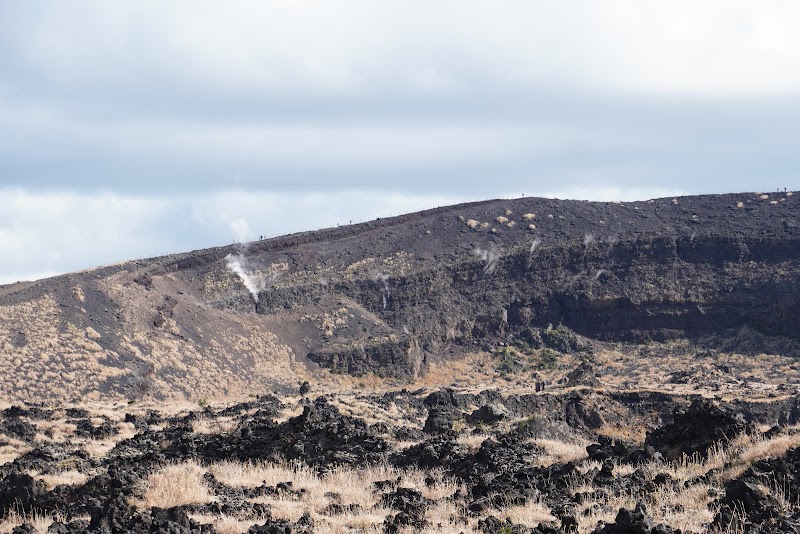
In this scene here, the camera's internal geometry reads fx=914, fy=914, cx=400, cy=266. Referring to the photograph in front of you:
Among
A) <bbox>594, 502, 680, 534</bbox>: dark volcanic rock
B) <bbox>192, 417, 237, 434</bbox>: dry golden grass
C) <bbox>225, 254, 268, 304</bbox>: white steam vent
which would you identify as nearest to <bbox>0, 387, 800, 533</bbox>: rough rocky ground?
<bbox>594, 502, 680, 534</bbox>: dark volcanic rock

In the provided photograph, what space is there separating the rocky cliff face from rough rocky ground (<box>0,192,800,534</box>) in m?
0.22

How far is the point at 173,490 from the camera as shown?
47.2ft

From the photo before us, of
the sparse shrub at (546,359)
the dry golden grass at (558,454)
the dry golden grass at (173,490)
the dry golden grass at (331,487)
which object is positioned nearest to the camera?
the dry golden grass at (331,487)

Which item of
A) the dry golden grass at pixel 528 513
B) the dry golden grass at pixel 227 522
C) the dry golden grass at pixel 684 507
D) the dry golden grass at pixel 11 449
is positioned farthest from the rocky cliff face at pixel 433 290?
the dry golden grass at pixel 684 507

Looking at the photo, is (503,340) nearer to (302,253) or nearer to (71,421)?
(302,253)

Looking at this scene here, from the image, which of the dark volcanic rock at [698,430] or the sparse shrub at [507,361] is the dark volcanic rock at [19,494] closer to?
the dark volcanic rock at [698,430]

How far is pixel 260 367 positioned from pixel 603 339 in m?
29.7

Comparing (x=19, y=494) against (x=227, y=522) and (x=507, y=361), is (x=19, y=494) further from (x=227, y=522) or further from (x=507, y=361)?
(x=507, y=361)

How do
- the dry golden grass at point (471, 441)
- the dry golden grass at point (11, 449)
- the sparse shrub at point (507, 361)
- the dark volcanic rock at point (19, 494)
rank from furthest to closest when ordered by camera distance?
the sparse shrub at point (507, 361) → the dry golden grass at point (11, 449) → the dry golden grass at point (471, 441) → the dark volcanic rock at point (19, 494)

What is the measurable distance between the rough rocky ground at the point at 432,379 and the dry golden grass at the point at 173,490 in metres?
0.05

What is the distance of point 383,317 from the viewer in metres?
71.9

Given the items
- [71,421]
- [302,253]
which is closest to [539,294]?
[302,253]

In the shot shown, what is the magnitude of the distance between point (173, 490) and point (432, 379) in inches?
1976

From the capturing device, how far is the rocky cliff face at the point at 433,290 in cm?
5897
